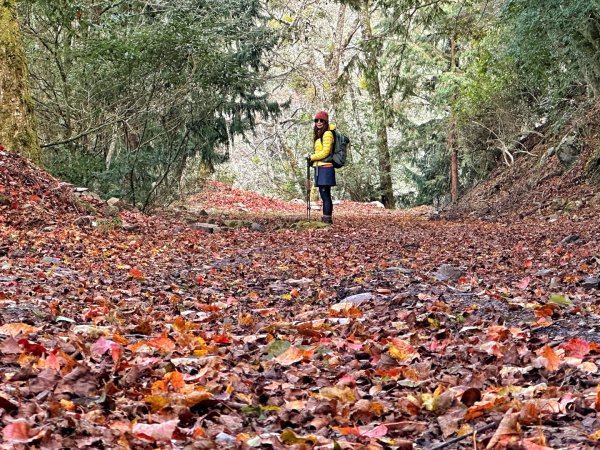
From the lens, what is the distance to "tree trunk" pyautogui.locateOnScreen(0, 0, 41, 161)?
31.3 ft

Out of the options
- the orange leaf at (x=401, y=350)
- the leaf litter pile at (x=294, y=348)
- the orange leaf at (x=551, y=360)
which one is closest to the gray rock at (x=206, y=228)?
the leaf litter pile at (x=294, y=348)

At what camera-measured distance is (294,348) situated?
3.29 m

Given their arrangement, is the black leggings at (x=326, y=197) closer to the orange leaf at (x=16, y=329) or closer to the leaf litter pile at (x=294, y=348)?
the leaf litter pile at (x=294, y=348)

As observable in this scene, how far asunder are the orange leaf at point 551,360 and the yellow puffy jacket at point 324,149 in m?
8.57

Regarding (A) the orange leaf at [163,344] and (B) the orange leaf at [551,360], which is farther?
(A) the orange leaf at [163,344]

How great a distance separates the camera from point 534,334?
143 inches

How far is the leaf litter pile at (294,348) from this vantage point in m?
2.15

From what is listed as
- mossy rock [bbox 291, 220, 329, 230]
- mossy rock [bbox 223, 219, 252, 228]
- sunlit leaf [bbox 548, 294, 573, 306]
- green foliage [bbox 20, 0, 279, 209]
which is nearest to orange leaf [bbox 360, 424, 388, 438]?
sunlit leaf [bbox 548, 294, 573, 306]

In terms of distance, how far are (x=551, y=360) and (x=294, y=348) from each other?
118 cm

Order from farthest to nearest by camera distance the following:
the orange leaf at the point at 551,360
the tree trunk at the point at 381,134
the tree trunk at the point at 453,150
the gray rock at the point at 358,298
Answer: the tree trunk at the point at 381,134, the tree trunk at the point at 453,150, the gray rock at the point at 358,298, the orange leaf at the point at 551,360

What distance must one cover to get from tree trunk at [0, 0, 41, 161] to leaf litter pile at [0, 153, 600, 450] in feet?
9.44

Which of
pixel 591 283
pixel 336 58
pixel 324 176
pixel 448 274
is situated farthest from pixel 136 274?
pixel 336 58

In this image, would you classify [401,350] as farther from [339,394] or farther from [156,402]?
[156,402]

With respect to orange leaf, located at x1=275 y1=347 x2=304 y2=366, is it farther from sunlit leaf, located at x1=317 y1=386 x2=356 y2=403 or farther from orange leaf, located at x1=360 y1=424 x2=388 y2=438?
orange leaf, located at x1=360 y1=424 x2=388 y2=438
